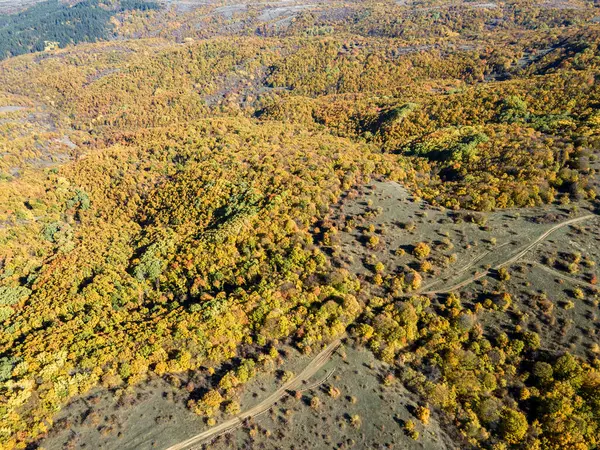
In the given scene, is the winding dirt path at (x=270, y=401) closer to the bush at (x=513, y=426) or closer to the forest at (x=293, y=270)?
the forest at (x=293, y=270)

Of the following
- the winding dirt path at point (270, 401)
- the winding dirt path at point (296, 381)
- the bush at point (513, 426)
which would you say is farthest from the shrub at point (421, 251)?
the bush at point (513, 426)

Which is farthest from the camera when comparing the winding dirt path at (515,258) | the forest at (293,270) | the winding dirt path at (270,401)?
the winding dirt path at (515,258)

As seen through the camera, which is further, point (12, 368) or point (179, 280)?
point (179, 280)

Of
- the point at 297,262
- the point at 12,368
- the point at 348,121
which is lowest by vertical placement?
the point at 348,121

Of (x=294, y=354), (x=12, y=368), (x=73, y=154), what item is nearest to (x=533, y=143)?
(x=294, y=354)

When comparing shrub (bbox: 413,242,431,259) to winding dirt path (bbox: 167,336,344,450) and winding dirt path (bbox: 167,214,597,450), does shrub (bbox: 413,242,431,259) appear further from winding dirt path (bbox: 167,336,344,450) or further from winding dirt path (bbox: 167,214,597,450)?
winding dirt path (bbox: 167,336,344,450)

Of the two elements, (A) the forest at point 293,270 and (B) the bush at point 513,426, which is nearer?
(B) the bush at point 513,426

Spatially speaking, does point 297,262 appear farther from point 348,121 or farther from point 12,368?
point 348,121

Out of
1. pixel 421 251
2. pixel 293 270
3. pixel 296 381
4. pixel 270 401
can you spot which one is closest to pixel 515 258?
pixel 421 251

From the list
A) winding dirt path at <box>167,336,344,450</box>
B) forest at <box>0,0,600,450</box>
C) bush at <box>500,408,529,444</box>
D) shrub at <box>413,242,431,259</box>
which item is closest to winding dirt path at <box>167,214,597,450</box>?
winding dirt path at <box>167,336,344,450</box>
